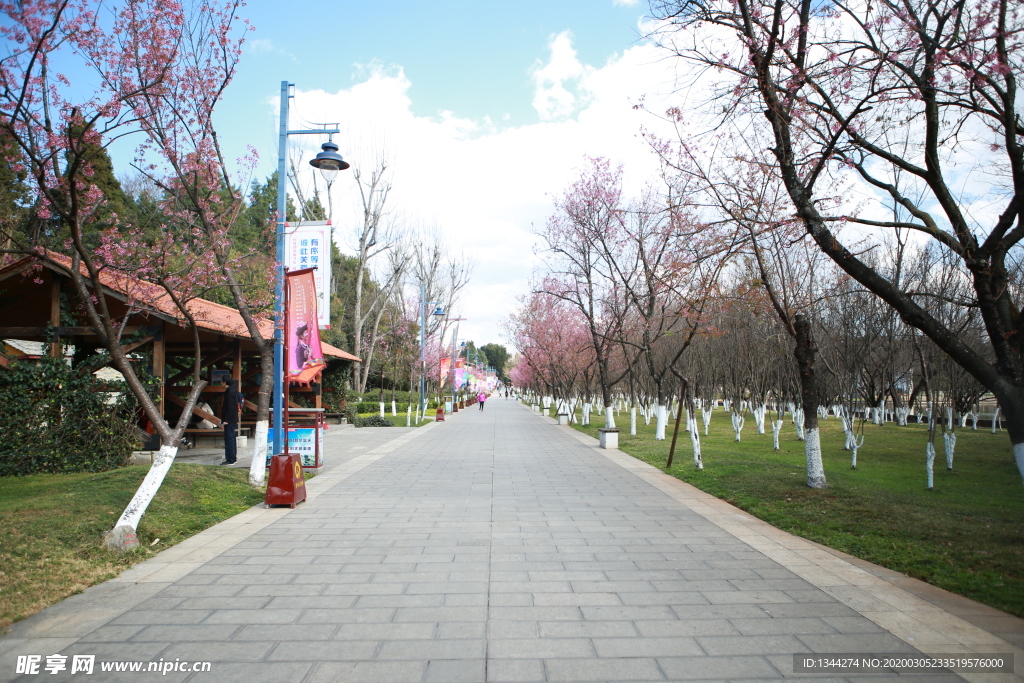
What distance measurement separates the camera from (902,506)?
8.73 m

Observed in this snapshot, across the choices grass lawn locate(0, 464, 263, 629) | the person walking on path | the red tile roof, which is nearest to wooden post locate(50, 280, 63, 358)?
the red tile roof

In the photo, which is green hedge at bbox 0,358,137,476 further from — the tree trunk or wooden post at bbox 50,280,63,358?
the tree trunk

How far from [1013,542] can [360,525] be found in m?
7.20

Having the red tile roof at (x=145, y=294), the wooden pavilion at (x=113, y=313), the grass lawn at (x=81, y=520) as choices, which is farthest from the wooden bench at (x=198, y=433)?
the grass lawn at (x=81, y=520)

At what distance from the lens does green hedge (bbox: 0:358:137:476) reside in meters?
10.5

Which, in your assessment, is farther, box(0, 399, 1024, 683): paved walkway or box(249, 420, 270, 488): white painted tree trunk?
box(249, 420, 270, 488): white painted tree trunk

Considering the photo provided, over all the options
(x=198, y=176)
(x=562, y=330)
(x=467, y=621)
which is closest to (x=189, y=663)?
(x=467, y=621)

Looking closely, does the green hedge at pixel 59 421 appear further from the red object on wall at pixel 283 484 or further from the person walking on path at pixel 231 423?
the red object on wall at pixel 283 484

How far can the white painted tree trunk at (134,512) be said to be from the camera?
6125mm

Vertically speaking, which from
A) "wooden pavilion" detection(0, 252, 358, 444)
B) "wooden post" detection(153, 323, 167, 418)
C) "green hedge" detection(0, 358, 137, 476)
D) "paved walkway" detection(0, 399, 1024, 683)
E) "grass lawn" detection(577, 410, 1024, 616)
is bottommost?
"grass lawn" detection(577, 410, 1024, 616)

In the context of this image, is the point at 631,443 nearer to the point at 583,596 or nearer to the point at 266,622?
the point at 583,596

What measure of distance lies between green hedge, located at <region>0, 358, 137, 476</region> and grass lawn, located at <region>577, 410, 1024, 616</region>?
10526 mm

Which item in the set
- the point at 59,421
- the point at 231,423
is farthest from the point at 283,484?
the point at 231,423

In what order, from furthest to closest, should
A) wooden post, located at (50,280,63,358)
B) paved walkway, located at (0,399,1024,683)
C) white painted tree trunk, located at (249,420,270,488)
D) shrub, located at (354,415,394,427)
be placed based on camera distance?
shrub, located at (354,415,394,427), wooden post, located at (50,280,63,358), white painted tree trunk, located at (249,420,270,488), paved walkway, located at (0,399,1024,683)
